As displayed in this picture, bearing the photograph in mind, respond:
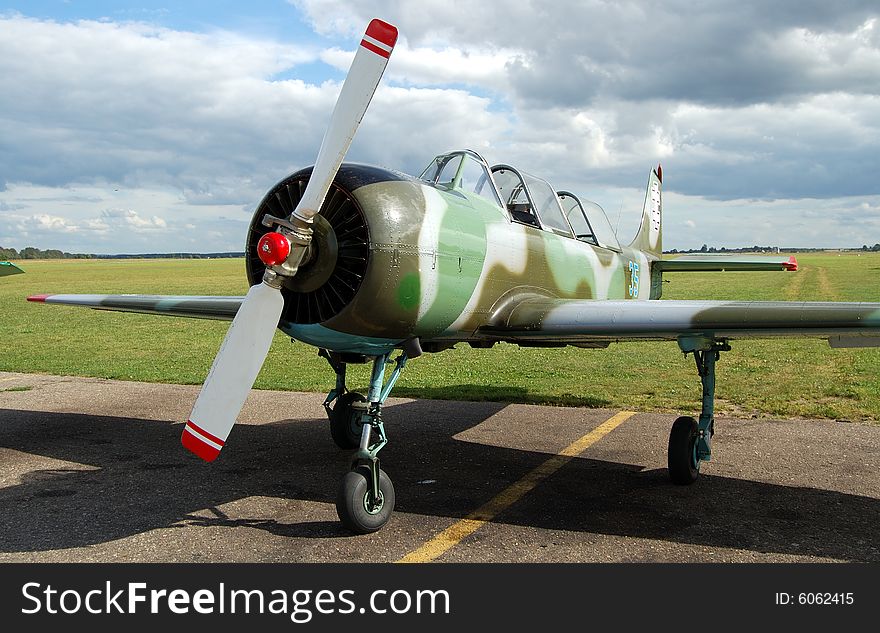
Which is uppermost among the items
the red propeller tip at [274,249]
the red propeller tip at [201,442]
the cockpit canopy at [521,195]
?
the cockpit canopy at [521,195]

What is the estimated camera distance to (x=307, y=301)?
524 cm

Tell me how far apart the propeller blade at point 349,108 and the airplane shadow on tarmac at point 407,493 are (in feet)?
7.89

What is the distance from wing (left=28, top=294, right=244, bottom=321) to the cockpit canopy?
2751 millimetres

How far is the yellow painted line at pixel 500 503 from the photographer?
4.94m

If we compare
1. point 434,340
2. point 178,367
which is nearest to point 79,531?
point 434,340

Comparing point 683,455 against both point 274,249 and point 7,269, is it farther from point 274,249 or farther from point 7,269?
point 7,269

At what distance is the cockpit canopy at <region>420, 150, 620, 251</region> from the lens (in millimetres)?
6559

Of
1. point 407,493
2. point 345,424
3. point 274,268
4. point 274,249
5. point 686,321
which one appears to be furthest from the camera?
point 345,424

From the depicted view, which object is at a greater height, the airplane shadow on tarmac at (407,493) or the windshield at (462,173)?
the windshield at (462,173)

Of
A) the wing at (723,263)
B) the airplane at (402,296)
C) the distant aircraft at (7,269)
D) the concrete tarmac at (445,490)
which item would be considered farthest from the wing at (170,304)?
the wing at (723,263)

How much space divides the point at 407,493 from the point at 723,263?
687 centimetres

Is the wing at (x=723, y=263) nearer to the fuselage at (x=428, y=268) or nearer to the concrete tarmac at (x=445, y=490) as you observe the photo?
the concrete tarmac at (x=445, y=490)

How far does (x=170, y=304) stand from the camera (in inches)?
351

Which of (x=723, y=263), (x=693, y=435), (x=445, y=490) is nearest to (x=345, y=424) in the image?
(x=445, y=490)
